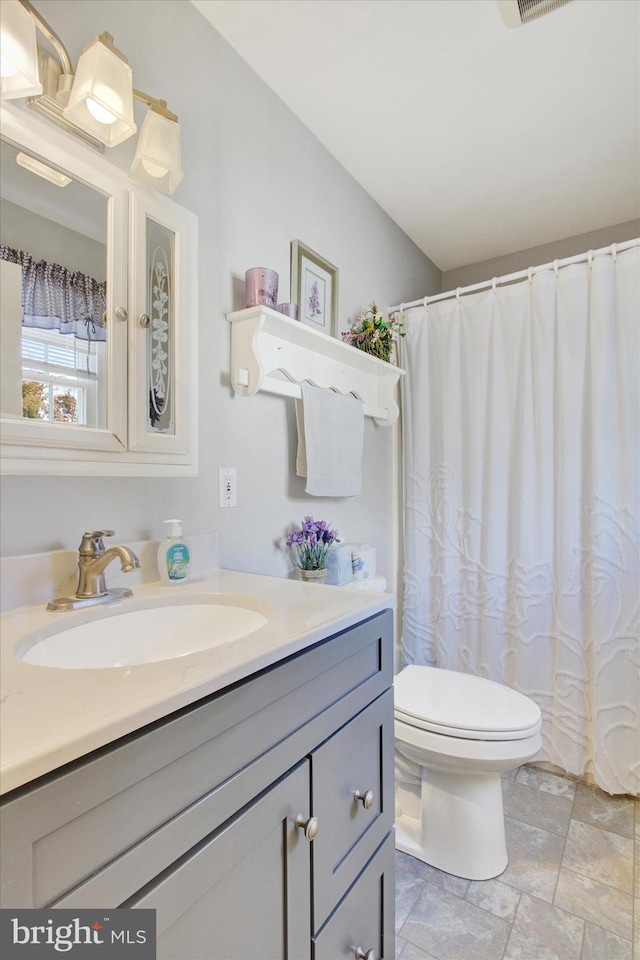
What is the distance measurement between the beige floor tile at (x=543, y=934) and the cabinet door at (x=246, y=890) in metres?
0.79

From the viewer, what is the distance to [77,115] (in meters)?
0.89

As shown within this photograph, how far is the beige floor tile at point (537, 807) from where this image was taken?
5.23 ft

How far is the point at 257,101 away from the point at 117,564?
58.0 inches

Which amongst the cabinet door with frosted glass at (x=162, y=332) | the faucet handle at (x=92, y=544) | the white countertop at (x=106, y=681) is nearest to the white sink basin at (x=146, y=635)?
the white countertop at (x=106, y=681)

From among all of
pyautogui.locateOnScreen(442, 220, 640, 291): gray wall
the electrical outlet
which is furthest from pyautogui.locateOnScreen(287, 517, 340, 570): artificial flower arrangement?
pyautogui.locateOnScreen(442, 220, 640, 291): gray wall

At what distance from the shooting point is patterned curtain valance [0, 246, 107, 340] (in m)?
0.86

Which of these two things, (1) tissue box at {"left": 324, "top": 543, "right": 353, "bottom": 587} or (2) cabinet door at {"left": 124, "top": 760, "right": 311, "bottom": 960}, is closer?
(2) cabinet door at {"left": 124, "top": 760, "right": 311, "bottom": 960}

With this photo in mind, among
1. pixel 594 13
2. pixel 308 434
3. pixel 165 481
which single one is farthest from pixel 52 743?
pixel 594 13

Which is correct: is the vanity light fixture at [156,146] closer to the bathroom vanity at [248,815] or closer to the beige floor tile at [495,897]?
the bathroom vanity at [248,815]

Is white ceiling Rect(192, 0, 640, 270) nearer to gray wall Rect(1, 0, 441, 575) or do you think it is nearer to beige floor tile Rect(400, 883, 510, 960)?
gray wall Rect(1, 0, 441, 575)

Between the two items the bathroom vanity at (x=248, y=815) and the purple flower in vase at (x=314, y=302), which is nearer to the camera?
the bathroom vanity at (x=248, y=815)

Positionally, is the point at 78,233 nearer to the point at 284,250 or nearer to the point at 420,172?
the point at 284,250

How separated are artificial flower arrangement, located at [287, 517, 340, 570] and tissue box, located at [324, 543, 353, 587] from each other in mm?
37

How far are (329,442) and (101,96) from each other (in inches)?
41.2
